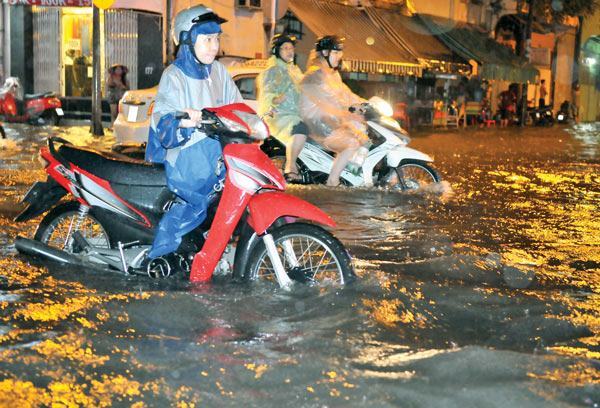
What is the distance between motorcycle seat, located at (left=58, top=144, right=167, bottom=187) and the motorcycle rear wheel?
38 centimetres

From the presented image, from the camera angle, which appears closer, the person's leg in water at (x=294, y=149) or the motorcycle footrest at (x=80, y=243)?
the motorcycle footrest at (x=80, y=243)

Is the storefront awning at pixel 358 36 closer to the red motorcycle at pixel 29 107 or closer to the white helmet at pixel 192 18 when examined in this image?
the red motorcycle at pixel 29 107

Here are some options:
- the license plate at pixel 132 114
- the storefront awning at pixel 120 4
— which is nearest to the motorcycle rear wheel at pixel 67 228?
the license plate at pixel 132 114

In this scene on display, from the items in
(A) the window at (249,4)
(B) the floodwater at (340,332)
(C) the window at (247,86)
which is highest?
(A) the window at (249,4)

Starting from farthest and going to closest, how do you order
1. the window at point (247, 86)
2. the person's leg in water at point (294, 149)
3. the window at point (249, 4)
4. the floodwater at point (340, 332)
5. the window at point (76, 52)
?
1. the window at point (76, 52)
2. the window at point (249, 4)
3. the window at point (247, 86)
4. the person's leg in water at point (294, 149)
5. the floodwater at point (340, 332)

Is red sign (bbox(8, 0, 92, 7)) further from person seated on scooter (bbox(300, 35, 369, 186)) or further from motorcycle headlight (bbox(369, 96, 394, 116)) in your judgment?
motorcycle headlight (bbox(369, 96, 394, 116))

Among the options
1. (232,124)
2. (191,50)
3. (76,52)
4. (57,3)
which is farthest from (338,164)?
(76,52)

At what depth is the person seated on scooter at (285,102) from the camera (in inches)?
437

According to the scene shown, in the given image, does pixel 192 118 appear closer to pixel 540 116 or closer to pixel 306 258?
pixel 306 258

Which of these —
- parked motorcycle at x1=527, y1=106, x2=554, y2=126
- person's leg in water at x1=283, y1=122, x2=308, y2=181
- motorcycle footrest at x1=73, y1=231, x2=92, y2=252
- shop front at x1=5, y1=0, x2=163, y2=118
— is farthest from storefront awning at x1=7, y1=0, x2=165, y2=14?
parked motorcycle at x1=527, y1=106, x2=554, y2=126

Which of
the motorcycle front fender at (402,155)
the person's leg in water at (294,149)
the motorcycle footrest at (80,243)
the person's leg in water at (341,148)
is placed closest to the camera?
the motorcycle footrest at (80,243)

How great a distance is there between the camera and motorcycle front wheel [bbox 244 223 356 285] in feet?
17.3

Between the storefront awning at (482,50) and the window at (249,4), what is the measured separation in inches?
376

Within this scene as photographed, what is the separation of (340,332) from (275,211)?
2.68 feet
